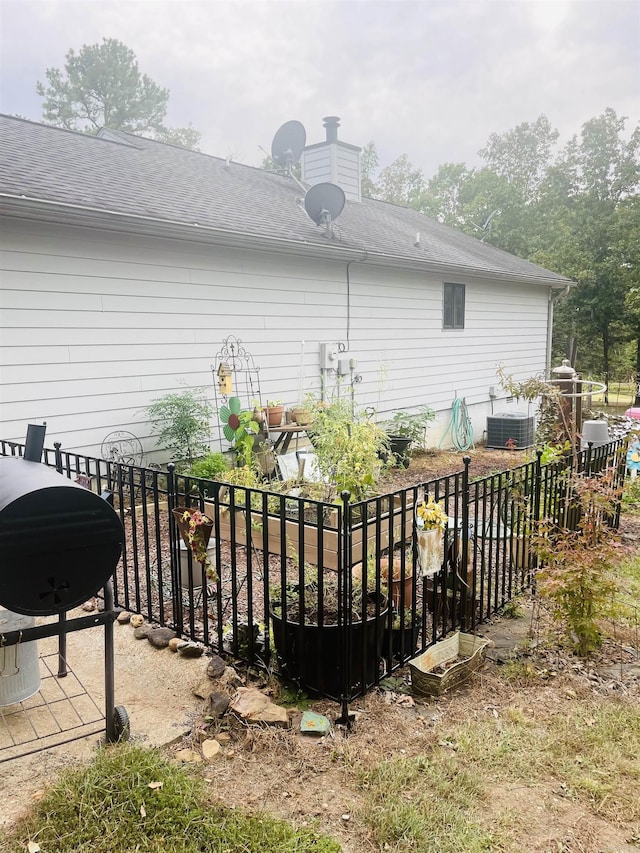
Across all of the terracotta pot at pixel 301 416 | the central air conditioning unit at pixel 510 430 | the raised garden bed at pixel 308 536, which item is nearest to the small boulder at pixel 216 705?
the raised garden bed at pixel 308 536

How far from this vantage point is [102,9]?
23031mm

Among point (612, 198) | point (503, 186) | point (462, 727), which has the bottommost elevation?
point (462, 727)

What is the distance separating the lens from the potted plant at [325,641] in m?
2.96

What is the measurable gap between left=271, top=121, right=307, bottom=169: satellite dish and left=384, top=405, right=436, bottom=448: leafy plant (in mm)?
5828

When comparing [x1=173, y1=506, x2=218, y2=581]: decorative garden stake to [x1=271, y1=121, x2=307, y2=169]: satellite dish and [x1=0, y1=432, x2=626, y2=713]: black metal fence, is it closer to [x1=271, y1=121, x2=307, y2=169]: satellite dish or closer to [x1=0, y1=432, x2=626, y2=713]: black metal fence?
[x1=0, y1=432, x2=626, y2=713]: black metal fence

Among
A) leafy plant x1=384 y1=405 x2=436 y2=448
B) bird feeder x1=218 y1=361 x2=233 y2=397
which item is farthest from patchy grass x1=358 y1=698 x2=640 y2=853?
leafy plant x1=384 y1=405 x2=436 y2=448

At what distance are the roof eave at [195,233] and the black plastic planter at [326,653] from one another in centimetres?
413

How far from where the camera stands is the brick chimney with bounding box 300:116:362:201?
12.2 meters

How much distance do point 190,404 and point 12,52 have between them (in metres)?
31.9

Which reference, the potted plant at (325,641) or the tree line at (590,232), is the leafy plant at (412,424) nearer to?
the potted plant at (325,641)

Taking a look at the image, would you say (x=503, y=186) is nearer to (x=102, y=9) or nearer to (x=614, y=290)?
(x=614, y=290)

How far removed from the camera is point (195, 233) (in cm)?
659

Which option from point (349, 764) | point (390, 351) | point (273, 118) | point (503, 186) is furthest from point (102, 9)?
point (349, 764)

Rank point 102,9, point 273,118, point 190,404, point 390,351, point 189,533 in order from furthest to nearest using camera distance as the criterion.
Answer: point 273,118
point 102,9
point 390,351
point 190,404
point 189,533
